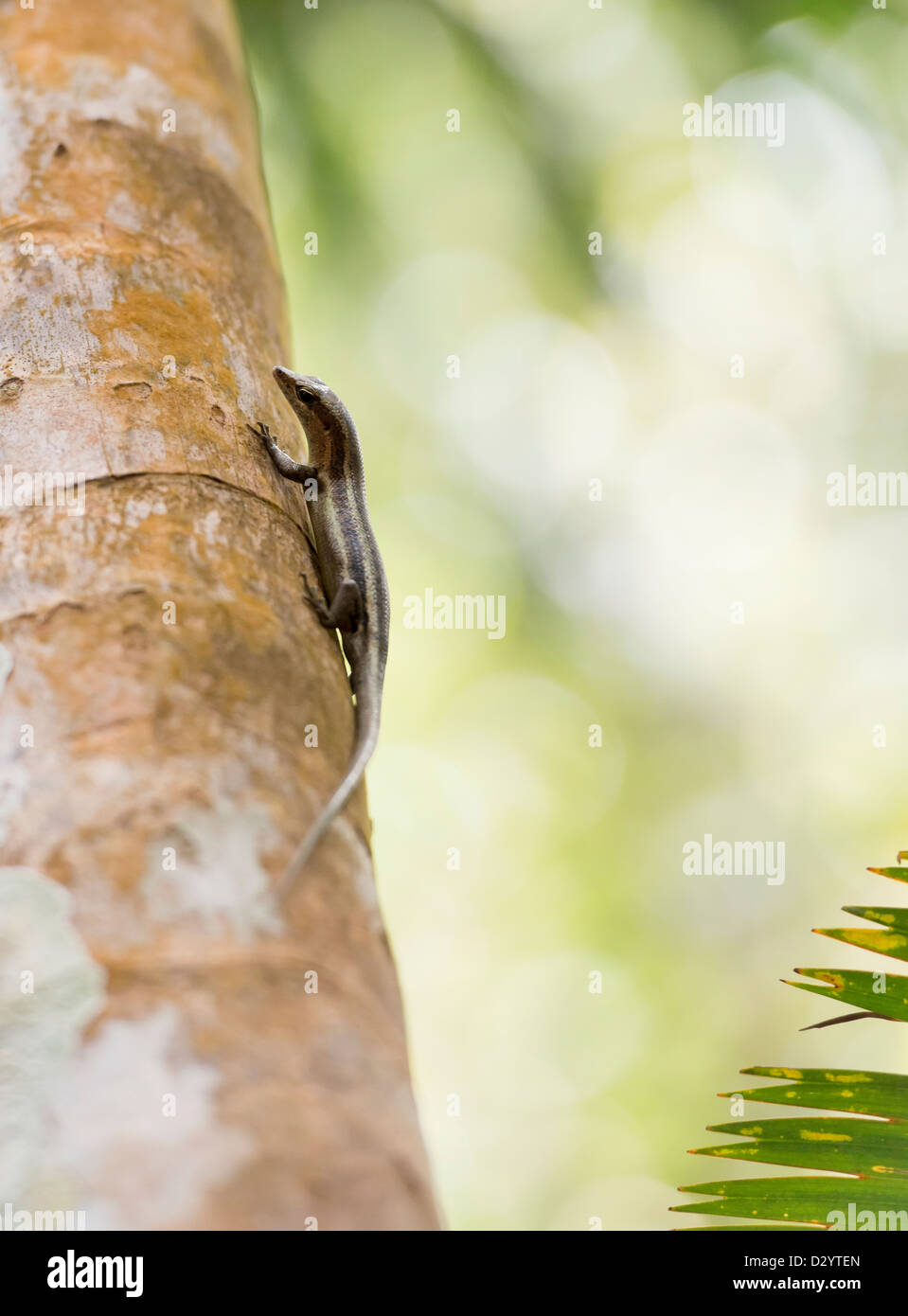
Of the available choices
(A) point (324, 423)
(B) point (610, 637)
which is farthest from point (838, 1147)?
(B) point (610, 637)

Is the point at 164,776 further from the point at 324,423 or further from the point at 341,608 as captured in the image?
the point at 324,423

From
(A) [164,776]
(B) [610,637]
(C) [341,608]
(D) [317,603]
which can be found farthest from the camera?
(B) [610,637]

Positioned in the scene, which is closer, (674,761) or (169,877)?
(169,877)

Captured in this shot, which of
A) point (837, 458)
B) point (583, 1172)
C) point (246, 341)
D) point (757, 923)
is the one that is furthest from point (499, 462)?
point (246, 341)

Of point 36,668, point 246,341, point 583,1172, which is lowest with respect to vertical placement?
point 583,1172

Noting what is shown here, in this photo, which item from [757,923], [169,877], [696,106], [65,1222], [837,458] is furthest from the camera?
[757,923]
